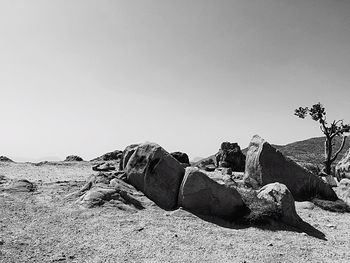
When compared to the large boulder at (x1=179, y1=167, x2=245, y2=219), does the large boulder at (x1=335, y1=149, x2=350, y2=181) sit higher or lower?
higher

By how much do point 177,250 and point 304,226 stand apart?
7675mm

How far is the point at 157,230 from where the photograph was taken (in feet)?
40.6

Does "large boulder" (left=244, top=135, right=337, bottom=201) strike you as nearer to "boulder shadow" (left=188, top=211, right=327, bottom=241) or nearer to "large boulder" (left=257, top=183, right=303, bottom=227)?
"large boulder" (left=257, top=183, right=303, bottom=227)

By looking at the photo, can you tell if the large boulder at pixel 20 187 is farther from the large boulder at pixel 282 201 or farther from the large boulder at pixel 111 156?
the large boulder at pixel 111 156

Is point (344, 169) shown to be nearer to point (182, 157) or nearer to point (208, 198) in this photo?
point (182, 157)

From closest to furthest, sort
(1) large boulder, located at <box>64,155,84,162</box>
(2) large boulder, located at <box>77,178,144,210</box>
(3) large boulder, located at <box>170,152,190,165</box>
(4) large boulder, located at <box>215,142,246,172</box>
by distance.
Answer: (2) large boulder, located at <box>77,178,144,210</box>
(3) large boulder, located at <box>170,152,190,165</box>
(4) large boulder, located at <box>215,142,246,172</box>
(1) large boulder, located at <box>64,155,84,162</box>

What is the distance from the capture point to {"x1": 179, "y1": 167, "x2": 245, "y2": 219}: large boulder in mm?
15182

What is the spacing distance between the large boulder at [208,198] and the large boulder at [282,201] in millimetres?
1792

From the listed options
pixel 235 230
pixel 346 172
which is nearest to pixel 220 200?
pixel 235 230

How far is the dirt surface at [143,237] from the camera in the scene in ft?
32.7

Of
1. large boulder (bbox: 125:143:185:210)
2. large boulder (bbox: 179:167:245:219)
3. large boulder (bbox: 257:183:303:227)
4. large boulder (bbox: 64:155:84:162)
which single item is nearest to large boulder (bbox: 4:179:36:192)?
large boulder (bbox: 125:143:185:210)

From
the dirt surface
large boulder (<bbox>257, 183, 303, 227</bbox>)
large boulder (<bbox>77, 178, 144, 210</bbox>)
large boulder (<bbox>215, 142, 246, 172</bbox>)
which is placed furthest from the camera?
large boulder (<bbox>215, 142, 246, 172</bbox>)

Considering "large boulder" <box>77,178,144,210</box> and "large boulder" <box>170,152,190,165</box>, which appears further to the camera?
"large boulder" <box>170,152,190,165</box>

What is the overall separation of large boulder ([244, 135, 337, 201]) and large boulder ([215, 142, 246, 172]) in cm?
1740
